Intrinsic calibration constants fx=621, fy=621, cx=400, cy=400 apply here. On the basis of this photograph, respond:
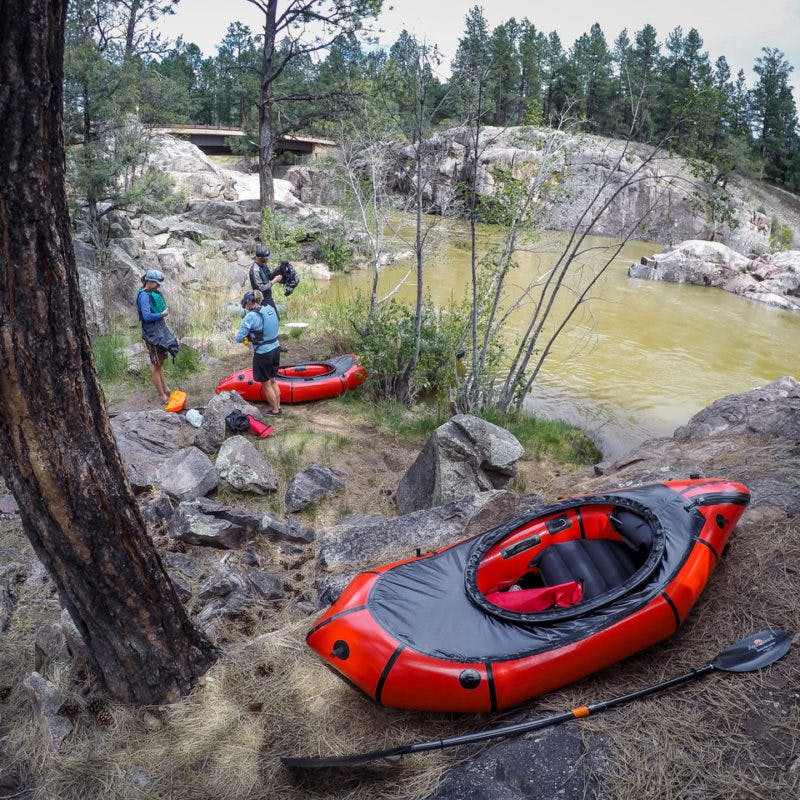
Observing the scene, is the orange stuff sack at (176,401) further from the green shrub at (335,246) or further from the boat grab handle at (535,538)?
the green shrub at (335,246)

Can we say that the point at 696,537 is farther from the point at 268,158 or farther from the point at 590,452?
the point at 268,158

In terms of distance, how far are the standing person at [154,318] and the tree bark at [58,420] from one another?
171 inches

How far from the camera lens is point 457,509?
464cm

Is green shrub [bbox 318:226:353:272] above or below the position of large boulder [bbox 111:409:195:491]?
above

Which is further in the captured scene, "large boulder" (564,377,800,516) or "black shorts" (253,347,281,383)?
"black shorts" (253,347,281,383)

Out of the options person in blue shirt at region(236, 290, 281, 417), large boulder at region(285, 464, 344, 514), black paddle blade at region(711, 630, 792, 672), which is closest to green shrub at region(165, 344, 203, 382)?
person in blue shirt at region(236, 290, 281, 417)

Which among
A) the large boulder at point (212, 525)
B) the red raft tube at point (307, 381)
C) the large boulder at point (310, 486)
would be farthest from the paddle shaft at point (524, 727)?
the red raft tube at point (307, 381)

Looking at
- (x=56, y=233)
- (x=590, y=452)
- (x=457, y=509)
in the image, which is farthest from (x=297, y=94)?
(x=56, y=233)

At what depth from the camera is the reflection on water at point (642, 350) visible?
30.1 feet

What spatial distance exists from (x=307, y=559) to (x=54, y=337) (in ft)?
8.70

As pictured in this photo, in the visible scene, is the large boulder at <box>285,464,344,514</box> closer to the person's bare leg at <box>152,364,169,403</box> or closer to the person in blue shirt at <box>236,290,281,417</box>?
the person in blue shirt at <box>236,290,281,417</box>

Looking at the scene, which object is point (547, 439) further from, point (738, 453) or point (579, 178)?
point (579, 178)

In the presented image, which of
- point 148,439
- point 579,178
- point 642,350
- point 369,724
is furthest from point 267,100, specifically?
point 369,724

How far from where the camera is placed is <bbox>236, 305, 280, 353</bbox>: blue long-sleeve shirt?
6.26m
